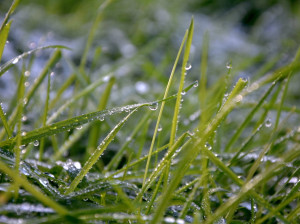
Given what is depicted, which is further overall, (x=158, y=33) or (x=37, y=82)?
(x=158, y=33)

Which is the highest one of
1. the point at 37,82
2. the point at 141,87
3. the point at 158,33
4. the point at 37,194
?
the point at 158,33

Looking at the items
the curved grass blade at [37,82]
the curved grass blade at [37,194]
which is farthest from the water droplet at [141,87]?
the curved grass blade at [37,194]

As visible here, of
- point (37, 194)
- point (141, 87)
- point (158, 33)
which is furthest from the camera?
point (158, 33)

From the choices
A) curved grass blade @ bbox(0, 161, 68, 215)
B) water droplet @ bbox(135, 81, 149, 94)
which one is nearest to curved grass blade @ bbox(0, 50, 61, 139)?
curved grass blade @ bbox(0, 161, 68, 215)

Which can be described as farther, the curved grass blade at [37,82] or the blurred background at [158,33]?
the blurred background at [158,33]

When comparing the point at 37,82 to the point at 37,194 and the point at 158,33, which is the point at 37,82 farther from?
the point at 158,33

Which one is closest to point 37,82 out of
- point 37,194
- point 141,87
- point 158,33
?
point 37,194

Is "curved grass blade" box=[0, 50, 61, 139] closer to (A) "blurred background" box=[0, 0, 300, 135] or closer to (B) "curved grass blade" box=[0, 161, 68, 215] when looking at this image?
(B) "curved grass blade" box=[0, 161, 68, 215]

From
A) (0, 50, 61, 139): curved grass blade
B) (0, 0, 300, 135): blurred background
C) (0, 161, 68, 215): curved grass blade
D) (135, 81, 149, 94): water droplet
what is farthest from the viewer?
(0, 0, 300, 135): blurred background

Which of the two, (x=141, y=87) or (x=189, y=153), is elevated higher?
(x=141, y=87)

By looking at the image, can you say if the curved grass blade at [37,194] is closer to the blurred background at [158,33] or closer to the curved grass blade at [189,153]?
the curved grass blade at [189,153]

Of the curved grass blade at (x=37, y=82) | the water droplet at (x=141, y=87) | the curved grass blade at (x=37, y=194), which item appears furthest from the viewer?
the water droplet at (x=141, y=87)

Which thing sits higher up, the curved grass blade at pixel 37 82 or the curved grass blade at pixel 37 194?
the curved grass blade at pixel 37 82
